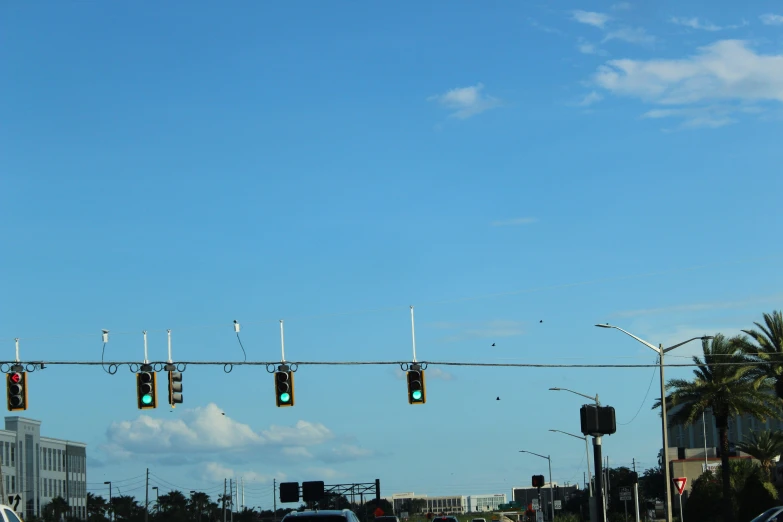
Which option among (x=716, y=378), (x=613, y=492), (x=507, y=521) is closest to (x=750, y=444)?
(x=716, y=378)

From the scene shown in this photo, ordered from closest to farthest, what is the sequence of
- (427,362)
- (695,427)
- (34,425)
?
1. (427,362)
2. (34,425)
3. (695,427)

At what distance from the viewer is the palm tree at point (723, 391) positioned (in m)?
53.3

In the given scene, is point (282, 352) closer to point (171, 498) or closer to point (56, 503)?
point (56, 503)

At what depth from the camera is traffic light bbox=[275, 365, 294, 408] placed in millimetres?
32812

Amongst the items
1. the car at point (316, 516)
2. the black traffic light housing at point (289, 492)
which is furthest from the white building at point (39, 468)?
the car at point (316, 516)

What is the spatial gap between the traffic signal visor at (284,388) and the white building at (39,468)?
101 metres

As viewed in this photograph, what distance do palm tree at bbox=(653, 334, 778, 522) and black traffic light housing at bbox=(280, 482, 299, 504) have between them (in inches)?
2682

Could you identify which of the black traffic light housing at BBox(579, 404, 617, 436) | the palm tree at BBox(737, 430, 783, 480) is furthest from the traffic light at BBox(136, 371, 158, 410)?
the palm tree at BBox(737, 430, 783, 480)

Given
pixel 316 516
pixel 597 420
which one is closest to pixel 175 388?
pixel 316 516

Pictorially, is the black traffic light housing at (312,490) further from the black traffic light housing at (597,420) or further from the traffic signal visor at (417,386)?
the black traffic light housing at (597,420)

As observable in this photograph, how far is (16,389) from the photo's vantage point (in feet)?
101

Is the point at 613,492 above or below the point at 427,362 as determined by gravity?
below

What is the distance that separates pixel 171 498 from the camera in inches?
6014

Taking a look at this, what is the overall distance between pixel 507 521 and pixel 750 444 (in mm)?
80625
